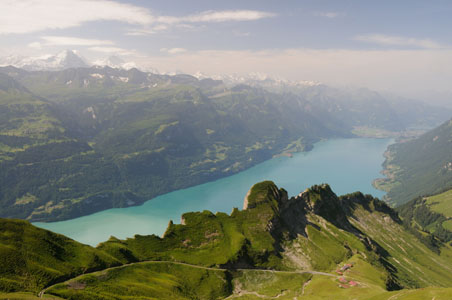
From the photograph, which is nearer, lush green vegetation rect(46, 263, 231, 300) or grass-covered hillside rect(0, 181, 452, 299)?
lush green vegetation rect(46, 263, 231, 300)

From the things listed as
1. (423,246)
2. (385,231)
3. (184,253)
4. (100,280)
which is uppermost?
(100,280)

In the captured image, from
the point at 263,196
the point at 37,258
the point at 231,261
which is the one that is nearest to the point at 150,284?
the point at 37,258

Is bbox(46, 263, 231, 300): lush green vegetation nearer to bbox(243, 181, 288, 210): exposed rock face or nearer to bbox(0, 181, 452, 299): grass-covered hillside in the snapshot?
bbox(0, 181, 452, 299): grass-covered hillside

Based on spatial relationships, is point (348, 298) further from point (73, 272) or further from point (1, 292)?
point (1, 292)

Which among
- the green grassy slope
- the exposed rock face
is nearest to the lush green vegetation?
the green grassy slope

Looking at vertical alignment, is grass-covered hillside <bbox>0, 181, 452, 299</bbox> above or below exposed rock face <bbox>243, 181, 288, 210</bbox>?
below

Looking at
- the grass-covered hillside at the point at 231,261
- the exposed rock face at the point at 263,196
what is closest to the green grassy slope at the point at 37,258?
the grass-covered hillside at the point at 231,261

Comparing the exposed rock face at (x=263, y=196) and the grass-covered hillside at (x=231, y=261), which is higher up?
the exposed rock face at (x=263, y=196)

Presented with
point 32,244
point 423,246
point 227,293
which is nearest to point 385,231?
point 423,246

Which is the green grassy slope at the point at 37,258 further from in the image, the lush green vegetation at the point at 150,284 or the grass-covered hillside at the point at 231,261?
the lush green vegetation at the point at 150,284
